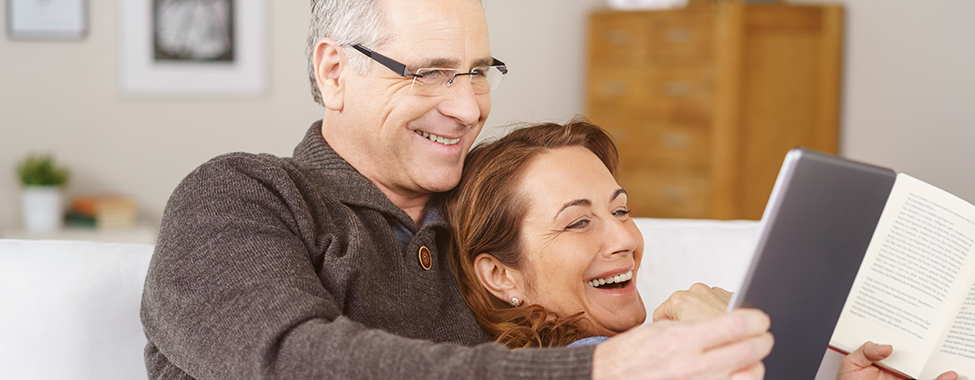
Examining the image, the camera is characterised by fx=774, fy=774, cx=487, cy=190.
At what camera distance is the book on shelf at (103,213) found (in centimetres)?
329

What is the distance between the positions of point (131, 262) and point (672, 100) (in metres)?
2.94

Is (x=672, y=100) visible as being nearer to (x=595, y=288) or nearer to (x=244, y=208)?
(x=595, y=288)

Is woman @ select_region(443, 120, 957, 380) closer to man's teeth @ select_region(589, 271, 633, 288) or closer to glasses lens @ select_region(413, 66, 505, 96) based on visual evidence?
man's teeth @ select_region(589, 271, 633, 288)

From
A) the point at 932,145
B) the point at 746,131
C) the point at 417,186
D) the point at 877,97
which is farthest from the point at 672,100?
the point at 417,186

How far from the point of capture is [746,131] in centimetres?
355

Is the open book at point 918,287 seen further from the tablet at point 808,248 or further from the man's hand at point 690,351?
the man's hand at point 690,351

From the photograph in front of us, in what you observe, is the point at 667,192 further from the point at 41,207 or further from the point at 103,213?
the point at 41,207

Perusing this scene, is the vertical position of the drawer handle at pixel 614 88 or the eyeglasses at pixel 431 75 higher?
the eyeglasses at pixel 431 75

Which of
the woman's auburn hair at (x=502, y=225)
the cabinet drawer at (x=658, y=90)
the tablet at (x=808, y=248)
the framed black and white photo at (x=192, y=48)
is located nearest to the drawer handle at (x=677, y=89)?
the cabinet drawer at (x=658, y=90)

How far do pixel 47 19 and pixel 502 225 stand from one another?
2978 mm

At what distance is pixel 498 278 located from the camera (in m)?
1.30

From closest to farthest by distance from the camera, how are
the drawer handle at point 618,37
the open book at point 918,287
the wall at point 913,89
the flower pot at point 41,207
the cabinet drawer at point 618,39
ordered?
the open book at point 918,287
the wall at point 913,89
the flower pot at point 41,207
the cabinet drawer at point 618,39
the drawer handle at point 618,37

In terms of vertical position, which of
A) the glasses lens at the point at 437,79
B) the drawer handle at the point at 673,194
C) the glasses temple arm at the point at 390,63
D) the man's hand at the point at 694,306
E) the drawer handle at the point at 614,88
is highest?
the glasses temple arm at the point at 390,63

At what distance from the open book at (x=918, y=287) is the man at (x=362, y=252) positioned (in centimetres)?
35
